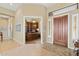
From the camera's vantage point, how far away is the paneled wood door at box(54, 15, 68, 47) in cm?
170

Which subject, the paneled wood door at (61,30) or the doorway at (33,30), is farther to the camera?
the doorway at (33,30)

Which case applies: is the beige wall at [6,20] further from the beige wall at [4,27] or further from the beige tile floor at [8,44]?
the beige tile floor at [8,44]

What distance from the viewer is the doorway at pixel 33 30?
1.80 m

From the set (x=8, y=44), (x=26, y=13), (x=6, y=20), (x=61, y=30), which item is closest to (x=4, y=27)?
(x=6, y=20)

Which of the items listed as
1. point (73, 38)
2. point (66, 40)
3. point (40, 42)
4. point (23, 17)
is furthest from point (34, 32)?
point (73, 38)

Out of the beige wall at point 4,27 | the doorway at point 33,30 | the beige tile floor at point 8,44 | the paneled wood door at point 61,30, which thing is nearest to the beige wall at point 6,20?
the beige wall at point 4,27

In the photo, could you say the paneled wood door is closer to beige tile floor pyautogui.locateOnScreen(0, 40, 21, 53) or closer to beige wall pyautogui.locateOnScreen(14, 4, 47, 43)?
beige wall pyautogui.locateOnScreen(14, 4, 47, 43)

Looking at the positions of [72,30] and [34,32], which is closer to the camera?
[72,30]

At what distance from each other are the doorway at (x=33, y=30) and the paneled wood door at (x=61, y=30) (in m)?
0.32

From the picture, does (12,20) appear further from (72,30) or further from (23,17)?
(72,30)

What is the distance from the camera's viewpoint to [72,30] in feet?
5.47

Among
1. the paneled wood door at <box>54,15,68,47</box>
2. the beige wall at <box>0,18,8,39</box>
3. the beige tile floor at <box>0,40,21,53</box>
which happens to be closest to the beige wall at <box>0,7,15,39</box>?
the beige wall at <box>0,18,8,39</box>

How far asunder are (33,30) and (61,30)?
554mm

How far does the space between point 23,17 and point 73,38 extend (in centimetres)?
103
